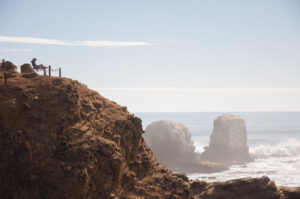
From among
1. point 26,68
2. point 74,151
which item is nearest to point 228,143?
point 26,68

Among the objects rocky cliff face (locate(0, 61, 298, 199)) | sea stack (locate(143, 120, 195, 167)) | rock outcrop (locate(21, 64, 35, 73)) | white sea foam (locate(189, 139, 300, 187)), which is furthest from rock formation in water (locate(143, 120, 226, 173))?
rock outcrop (locate(21, 64, 35, 73))

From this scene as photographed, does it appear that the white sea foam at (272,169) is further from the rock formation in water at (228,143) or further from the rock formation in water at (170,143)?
the rock formation in water at (170,143)

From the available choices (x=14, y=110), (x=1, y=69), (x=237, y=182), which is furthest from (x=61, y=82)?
(x=237, y=182)

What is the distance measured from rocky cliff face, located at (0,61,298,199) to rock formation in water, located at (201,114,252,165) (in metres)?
66.5

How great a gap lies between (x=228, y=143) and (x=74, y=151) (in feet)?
256

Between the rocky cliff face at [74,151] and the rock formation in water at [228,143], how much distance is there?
2616 inches

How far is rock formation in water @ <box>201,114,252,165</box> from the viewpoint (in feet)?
291

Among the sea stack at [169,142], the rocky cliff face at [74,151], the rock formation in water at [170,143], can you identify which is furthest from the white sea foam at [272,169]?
the rocky cliff face at [74,151]

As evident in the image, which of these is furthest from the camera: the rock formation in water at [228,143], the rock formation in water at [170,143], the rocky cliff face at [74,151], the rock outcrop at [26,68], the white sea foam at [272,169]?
the rock formation in water at [228,143]

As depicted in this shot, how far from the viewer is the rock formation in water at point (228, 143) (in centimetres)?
8875

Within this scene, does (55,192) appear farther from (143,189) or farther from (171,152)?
(171,152)

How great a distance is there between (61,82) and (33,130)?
185 inches

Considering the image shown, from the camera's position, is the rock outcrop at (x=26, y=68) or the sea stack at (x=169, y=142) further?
the sea stack at (x=169, y=142)

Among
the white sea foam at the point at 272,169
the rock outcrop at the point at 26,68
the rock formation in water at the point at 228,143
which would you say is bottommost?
the white sea foam at the point at 272,169
